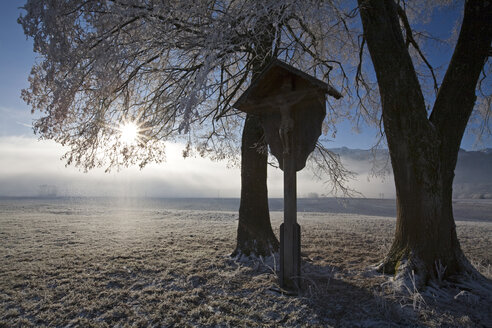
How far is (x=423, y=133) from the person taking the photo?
4.70m

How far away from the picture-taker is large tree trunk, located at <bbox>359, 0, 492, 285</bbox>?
463 centimetres

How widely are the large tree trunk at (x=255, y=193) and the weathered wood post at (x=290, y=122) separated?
155 centimetres

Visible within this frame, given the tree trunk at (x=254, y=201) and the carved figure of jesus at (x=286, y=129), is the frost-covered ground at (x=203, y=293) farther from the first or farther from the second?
the carved figure of jesus at (x=286, y=129)

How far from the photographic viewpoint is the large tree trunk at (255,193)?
250 inches

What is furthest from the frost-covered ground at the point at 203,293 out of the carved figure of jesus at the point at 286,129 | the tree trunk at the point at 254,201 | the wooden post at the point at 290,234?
the carved figure of jesus at the point at 286,129

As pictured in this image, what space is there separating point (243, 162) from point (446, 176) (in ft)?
13.4

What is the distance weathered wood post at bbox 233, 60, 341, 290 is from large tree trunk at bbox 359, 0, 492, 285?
1486mm

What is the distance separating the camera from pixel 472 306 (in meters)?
3.83

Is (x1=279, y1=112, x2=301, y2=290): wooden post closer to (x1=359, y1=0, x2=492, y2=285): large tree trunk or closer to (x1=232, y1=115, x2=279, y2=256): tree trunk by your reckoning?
(x1=359, y1=0, x2=492, y2=285): large tree trunk

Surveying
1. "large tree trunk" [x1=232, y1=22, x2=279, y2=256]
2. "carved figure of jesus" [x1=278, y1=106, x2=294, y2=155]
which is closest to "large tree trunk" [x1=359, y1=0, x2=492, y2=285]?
"carved figure of jesus" [x1=278, y1=106, x2=294, y2=155]

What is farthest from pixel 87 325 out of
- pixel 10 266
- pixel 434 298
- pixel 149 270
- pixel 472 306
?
pixel 472 306

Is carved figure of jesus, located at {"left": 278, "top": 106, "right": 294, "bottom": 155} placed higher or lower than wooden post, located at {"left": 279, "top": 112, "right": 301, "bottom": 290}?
higher

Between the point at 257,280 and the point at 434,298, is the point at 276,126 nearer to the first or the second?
the point at 257,280

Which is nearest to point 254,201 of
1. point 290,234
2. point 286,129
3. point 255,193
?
point 255,193
